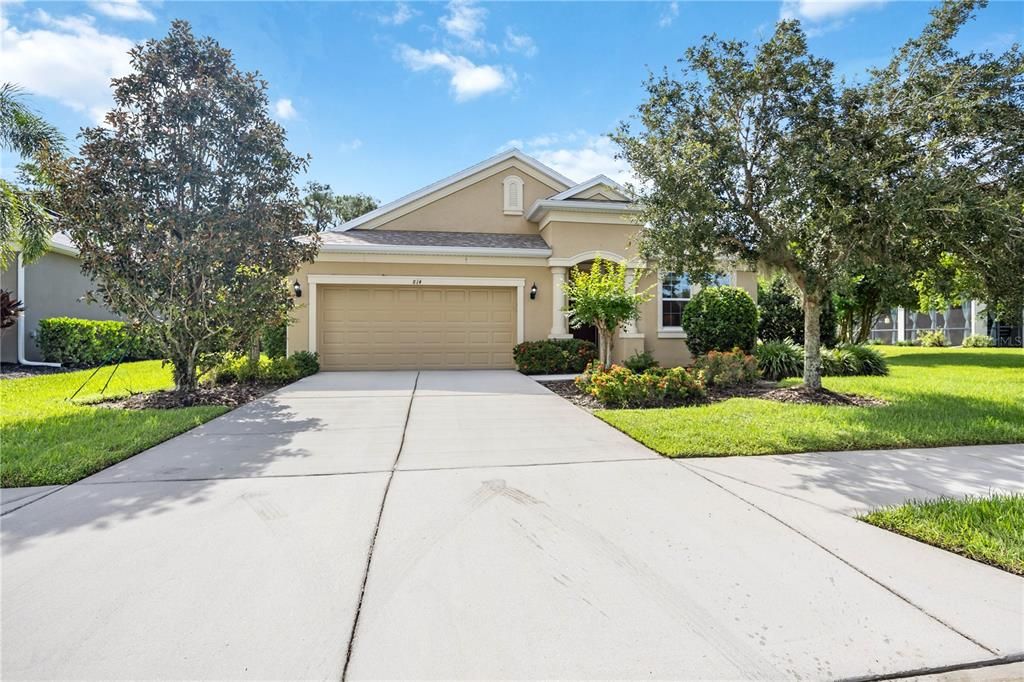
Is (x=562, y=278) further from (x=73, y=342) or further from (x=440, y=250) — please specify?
(x=73, y=342)

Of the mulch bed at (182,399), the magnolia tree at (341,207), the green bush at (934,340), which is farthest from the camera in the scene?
the magnolia tree at (341,207)

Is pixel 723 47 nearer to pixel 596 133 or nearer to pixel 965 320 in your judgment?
pixel 596 133

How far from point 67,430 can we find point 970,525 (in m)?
8.74

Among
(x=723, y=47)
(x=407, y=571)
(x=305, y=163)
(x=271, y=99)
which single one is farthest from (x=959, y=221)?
(x=271, y=99)

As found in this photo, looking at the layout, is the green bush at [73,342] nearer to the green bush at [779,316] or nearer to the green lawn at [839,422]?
the green lawn at [839,422]

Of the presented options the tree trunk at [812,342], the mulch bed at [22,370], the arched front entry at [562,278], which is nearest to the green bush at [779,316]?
the arched front entry at [562,278]

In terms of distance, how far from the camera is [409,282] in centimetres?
1259

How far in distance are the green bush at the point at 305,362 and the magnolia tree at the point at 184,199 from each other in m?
3.03

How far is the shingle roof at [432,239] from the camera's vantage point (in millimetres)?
12719

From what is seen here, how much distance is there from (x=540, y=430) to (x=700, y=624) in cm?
379

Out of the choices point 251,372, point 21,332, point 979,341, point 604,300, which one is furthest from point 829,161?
point 979,341

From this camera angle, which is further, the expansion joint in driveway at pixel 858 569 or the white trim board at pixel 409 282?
the white trim board at pixel 409 282

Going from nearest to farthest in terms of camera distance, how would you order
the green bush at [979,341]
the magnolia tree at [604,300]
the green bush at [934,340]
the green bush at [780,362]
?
the magnolia tree at [604,300] < the green bush at [780,362] < the green bush at [979,341] < the green bush at [934,340]

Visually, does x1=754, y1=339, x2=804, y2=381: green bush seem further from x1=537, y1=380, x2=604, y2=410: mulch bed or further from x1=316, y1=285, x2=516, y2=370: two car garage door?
x1=316, y1=285, x2=516, y2=370: two car garage door
